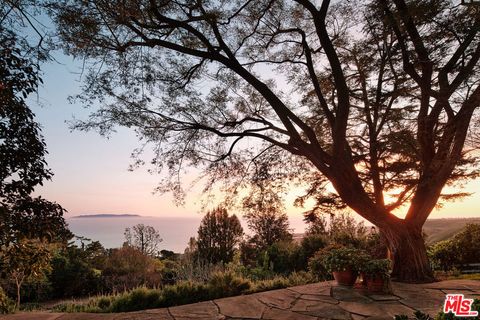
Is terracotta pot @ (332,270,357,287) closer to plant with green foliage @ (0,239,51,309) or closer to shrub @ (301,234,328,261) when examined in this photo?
plant with green foliage @ (0,239,51,309)

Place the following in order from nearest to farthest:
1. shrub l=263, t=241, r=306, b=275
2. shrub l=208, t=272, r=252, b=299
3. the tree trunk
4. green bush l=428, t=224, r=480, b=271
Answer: shrub l=208, t=272, r=252, b=299
the tree trunk
green bush l=428, t=224, r=480, b=271
shrub l=263, t=241, r=306, b=275

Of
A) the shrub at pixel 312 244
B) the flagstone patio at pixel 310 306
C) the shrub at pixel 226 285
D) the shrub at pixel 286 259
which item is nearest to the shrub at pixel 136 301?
the shrub at pixel 226 285

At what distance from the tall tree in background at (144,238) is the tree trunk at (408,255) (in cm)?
1011

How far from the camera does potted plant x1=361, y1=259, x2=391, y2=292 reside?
6.68 meters

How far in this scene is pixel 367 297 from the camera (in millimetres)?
6301

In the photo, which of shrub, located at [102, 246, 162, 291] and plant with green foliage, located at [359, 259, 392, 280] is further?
shrub, located at [102, 246, 162, 291]

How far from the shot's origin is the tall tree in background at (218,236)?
18219mm

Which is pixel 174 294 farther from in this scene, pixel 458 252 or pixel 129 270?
pixel 458 252

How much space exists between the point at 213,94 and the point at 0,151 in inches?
234

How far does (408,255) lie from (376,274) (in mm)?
1679

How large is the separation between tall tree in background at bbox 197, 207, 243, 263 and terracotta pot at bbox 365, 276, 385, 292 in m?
11.8

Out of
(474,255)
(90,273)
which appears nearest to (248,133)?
(90,273)

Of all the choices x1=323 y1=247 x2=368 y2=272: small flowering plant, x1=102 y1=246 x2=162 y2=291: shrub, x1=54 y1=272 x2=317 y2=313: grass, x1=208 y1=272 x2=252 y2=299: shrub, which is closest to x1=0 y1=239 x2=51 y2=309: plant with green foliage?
x1=54 y1=272 x2=317 y2=313: grass

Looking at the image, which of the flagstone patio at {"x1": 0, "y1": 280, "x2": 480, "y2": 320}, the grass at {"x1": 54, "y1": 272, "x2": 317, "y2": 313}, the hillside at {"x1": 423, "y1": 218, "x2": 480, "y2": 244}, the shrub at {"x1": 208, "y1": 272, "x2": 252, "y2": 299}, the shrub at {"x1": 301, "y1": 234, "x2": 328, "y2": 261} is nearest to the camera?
the flagstone patio at {"x1": 0, "y1": 280, "x2": 480, "y2": 320}
